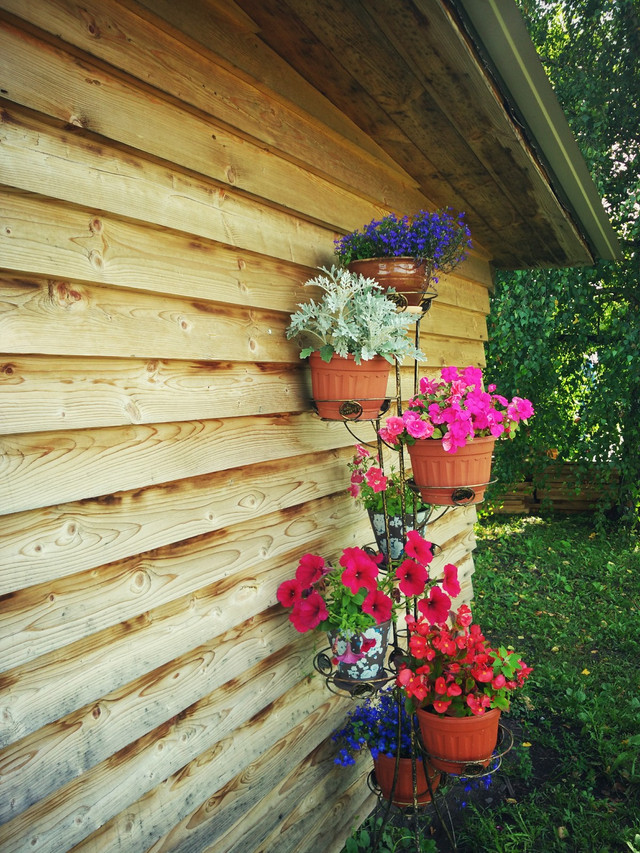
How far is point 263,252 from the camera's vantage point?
1908 mm

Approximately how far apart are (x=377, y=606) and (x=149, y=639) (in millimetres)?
800

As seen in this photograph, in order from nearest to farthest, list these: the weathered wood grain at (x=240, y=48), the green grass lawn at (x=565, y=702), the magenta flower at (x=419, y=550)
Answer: the weathered wood grain at (x=240, y=48)
the magenta flower at (x=419, y=550)
the green grass lawn at (x=565, y=702)

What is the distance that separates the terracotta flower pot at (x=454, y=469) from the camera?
2139 mm

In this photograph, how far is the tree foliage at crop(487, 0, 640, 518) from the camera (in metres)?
5.99

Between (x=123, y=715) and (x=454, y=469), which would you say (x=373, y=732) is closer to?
(x=454, y=469)

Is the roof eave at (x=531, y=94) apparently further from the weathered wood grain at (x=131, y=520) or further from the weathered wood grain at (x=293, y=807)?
the weathered wood grain at (x=293, y=807)

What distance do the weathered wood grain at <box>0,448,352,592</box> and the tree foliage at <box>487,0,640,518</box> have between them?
4.71 meters

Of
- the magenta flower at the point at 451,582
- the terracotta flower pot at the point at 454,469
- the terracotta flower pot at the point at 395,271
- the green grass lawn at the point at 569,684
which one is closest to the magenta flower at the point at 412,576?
the magenta flower at the point at 451,582

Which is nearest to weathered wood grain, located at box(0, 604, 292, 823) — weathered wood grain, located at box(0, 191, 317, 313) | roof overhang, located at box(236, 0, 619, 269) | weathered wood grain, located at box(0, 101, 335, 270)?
weathered wood grain, located at box(0, 191, 317, 313)

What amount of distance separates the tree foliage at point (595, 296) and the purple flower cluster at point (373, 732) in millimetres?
4555

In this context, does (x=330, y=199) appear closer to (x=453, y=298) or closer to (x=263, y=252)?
(x=263, y=252)

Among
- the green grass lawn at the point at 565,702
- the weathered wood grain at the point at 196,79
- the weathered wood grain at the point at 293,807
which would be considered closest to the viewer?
the weathered wood grain at the point at 196,79

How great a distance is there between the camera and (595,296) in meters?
6.31

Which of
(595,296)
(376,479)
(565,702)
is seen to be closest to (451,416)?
(376,479)
